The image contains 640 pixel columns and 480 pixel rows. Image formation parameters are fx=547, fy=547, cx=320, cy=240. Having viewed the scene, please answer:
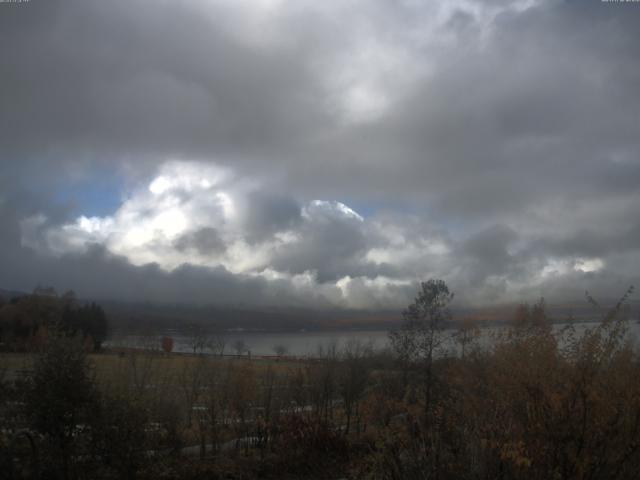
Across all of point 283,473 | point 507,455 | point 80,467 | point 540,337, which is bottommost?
point 283,473

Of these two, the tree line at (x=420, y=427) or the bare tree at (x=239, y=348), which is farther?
the bare tree at (x=239, y=348)

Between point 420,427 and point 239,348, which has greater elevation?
point 420,427

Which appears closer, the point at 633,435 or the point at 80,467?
the point at 633,435

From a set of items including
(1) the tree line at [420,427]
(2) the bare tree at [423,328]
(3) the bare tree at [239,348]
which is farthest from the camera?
(3) the bare tree at [239,348]

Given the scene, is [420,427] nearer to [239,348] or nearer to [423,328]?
[423,328]

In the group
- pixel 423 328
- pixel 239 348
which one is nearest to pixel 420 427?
pixel 423 328

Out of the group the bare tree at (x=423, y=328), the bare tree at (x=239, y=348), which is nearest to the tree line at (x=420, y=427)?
the bare tree at (x=423, y=328)

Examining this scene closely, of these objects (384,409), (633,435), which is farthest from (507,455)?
(384,409)

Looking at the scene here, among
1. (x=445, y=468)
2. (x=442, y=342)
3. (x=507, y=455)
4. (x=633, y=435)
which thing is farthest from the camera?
(x=442, y=342)

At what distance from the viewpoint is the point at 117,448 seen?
1058 cm

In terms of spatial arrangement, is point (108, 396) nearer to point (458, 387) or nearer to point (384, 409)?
point (384, 409)

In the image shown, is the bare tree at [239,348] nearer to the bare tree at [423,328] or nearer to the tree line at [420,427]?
the bare tree at [423,328]

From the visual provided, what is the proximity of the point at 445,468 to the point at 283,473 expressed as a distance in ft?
26.2

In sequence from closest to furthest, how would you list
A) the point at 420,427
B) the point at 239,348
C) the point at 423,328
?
1. the point at 420,427
2. the point at 423,328
3. the point at 239,348
